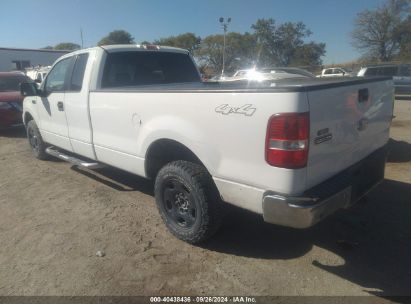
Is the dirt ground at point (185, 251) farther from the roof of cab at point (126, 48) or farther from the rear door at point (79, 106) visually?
the roof of cab at point (126, 48)

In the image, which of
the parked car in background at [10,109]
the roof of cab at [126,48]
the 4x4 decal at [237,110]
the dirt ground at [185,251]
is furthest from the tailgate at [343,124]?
the parked car in background at [10,109]

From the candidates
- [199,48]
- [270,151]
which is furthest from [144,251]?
[199,48]

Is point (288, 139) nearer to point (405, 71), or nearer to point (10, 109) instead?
point (10, 109)

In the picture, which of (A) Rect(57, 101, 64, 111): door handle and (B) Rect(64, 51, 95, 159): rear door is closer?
(B) Rect(64, 51, 95, 159): rear door

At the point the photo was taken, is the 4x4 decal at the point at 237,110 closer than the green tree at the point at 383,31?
Yes

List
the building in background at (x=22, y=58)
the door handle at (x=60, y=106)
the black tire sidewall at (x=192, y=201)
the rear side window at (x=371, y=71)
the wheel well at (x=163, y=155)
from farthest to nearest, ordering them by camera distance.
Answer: the building in background at (x=22, y=58), the rear side window at (x=371, y=71), the door handle at (x=60, y=106), the wheel well at (x=163, y=155), the black tire sidewall at (x=192, y=201)

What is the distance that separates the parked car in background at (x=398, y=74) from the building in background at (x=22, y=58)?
34.0 meters

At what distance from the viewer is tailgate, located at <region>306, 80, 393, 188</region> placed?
2561mm

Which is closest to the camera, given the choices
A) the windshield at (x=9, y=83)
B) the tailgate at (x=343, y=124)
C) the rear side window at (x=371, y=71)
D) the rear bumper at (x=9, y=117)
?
the tailgate at (x=343, y=124)

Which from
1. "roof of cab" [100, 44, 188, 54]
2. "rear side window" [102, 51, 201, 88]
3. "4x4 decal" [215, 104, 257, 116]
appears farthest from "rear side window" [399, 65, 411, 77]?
"4x4 decal" [215, 104, 257, 116]

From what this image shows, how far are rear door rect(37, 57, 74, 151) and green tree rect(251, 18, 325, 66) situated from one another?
6662 cm

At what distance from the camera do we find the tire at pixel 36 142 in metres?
6.33

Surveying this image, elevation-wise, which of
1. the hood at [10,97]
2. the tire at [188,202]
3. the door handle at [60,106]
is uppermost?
the door handle at [60,106]

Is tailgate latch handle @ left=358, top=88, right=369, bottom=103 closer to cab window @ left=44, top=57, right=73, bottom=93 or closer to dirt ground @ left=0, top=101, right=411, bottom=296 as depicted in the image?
dirt ground @ left=0, top=101, right=411, bottom=296
